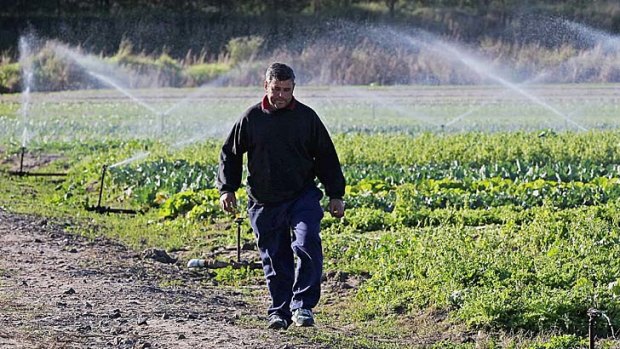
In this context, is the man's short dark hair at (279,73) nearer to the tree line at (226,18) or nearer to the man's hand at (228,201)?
the man's hand at (228,201)

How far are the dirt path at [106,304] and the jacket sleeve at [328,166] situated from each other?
3.17ft

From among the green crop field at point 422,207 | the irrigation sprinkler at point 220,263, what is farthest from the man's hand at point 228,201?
the irrigation sprinkler at point 220,263

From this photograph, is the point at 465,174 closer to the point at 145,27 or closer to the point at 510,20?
the point at 510,20

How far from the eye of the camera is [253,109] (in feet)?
28.7

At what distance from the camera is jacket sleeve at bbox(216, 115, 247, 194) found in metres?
8.86

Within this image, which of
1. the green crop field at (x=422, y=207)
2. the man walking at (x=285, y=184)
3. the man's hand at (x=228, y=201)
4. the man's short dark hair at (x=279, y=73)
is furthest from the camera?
the green crop field at (x=422, y=207)

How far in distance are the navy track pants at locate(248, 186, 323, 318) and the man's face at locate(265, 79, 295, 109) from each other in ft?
2.15

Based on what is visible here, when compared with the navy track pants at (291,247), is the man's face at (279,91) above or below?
above

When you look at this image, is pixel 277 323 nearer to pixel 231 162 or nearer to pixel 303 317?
pixel 303 317

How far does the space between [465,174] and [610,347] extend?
9.05m

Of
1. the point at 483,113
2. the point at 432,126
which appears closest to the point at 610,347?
the point at 432,126

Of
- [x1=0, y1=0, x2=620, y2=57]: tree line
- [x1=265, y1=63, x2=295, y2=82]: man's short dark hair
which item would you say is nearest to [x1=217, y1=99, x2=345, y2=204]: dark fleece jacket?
[x1=265, y1=63, x2=295, y2=82]: man's short dark hair

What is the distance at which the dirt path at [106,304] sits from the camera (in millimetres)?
8156

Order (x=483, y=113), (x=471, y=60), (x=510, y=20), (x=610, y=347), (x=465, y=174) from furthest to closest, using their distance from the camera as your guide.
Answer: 1. (x=510, y=20)
2. (x=471, y=60)
3. (x=483, y=113)
4. (x=465, y=174)
5. (x=610, y=347)
